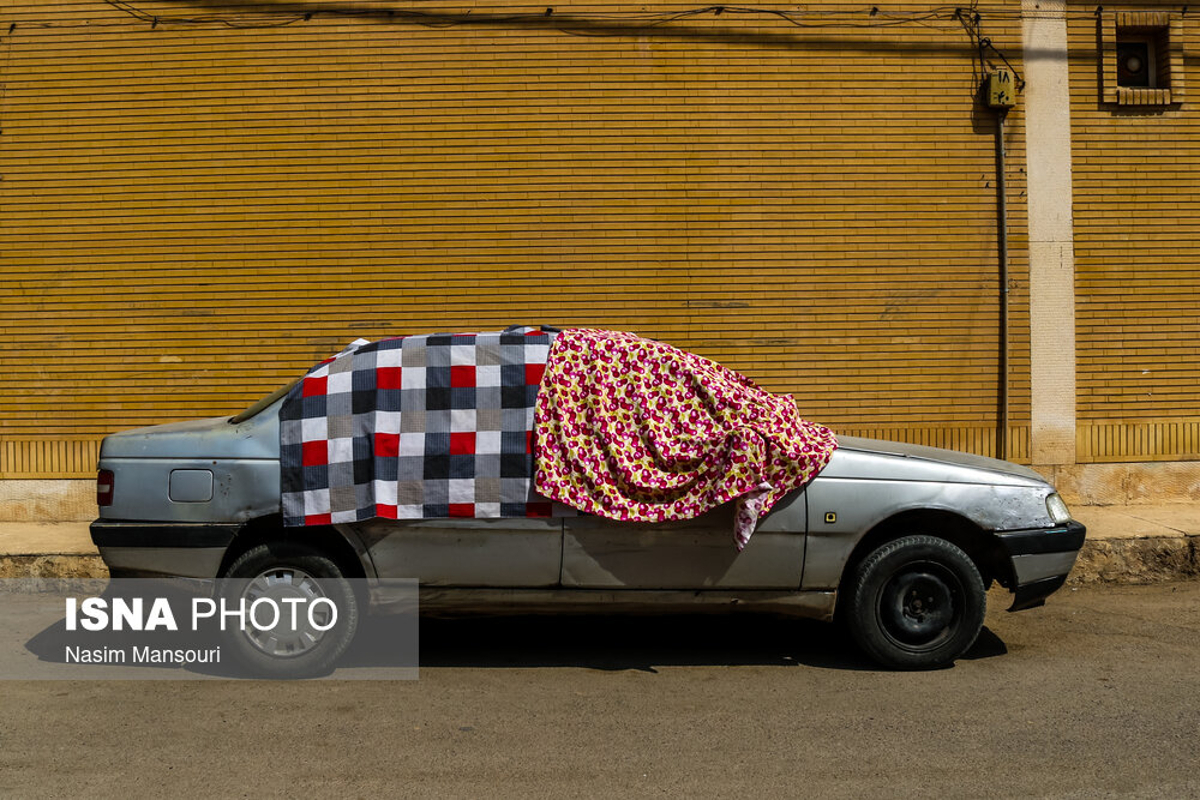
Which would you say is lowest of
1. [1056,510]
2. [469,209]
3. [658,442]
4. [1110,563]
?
[1110,563]

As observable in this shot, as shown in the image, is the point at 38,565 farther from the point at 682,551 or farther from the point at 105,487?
the point at 682,551

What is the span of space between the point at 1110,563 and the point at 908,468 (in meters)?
3.28

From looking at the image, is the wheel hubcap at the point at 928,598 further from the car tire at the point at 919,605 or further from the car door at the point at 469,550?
the car door at the point at 469,550

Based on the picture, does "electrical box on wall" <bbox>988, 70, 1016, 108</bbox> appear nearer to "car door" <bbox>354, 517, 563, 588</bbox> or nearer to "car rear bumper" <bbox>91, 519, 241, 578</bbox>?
"car door" <bbox>354, 517, 563, 588</bbox>

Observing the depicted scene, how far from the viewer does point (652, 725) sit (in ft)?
15.7

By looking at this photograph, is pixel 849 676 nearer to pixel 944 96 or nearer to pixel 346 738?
pixel 346 738

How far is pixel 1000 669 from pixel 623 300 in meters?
4.84

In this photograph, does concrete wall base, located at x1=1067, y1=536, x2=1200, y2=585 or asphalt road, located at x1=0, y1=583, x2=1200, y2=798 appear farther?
concrete wall base, located at x1=1067, y1=536, x2=1200, y2=585

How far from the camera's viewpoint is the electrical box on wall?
9.41m

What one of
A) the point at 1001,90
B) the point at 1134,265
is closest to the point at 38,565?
the point at 1001,90

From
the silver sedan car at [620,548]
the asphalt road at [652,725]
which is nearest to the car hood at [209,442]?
the silver sedan car at [620,548]

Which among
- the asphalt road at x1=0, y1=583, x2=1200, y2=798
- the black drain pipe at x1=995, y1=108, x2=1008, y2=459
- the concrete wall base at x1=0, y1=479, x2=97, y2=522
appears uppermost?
the black drain pipe at x1=995, y1=108, x2=1008, y2=459

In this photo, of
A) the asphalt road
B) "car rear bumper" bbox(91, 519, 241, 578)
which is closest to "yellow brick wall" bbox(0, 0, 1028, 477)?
the asphalt road

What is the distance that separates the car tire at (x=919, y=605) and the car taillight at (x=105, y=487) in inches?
157
